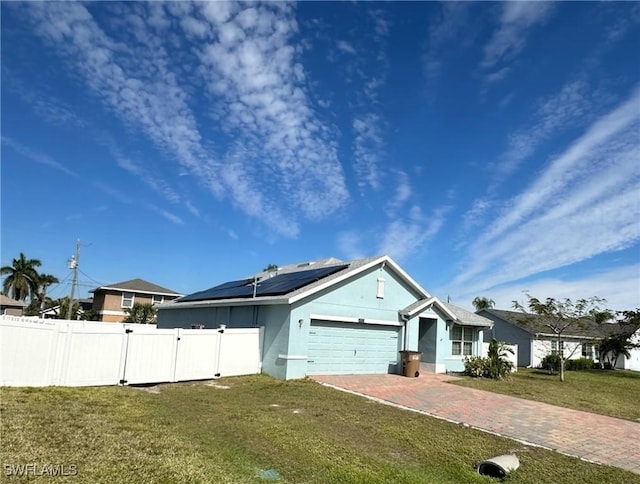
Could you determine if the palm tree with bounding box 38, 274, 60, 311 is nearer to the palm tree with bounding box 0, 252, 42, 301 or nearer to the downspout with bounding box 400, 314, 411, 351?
the palm tree with bounding box 0, 252, 42, 301

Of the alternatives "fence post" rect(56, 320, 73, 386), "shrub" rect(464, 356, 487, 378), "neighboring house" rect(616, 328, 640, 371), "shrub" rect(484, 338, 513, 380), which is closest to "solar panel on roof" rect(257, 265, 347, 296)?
"fence post" rect(56, 320, 73, 386)

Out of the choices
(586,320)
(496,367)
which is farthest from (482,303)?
(496,367)

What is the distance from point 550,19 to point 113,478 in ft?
46.4

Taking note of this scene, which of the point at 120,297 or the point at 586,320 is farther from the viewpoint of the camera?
the point at 120,297

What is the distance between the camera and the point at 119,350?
1238 centimetres

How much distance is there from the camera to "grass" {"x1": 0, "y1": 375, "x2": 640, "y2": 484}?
18.9 feet

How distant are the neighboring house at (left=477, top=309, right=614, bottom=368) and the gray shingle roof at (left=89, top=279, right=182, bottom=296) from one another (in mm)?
33210

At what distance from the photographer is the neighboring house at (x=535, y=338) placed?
107 feet

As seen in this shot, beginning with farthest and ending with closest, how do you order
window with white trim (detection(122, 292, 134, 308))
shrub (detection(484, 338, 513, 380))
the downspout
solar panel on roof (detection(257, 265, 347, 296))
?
1. window with white trim (detection(122, 292, 134, 308))
2. shrub (detection(484, 338, 513, 380))
3. the downspout
4. solar panel on roof (detection(257, 265, 347, 296))

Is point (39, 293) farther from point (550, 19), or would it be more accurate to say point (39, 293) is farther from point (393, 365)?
point (550, 19)

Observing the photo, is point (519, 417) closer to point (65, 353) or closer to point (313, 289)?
point (313, 289)

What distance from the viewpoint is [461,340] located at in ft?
70.1

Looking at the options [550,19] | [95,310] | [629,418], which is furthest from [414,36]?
[95,310]

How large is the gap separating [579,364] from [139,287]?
137 feet
